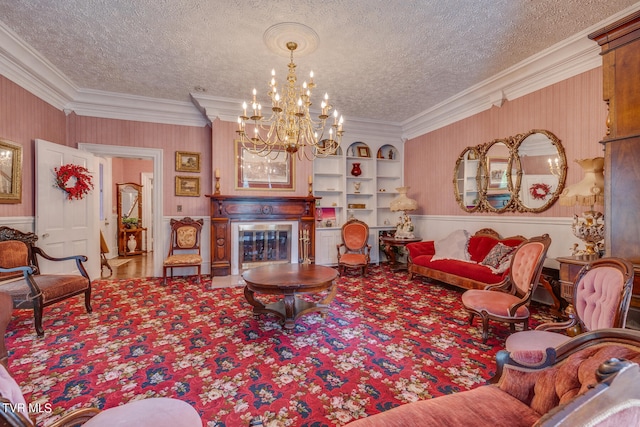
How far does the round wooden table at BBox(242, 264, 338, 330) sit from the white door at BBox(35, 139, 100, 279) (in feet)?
10.3

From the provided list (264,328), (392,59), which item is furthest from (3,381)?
(392,59)

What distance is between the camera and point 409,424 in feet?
3.65

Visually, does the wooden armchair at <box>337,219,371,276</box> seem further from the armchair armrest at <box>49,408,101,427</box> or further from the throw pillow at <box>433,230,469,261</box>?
the armchair armrest at <box>49,408,101,427</box>

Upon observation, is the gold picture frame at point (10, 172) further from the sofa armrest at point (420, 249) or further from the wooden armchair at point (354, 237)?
the sofa armrest at point (420, 249)

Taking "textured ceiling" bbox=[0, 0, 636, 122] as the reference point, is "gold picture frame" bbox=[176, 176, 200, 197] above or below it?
below

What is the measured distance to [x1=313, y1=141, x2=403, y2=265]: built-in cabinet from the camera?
632cm

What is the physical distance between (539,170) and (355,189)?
3.41 m

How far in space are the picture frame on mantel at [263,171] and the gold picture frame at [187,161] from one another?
0.79m

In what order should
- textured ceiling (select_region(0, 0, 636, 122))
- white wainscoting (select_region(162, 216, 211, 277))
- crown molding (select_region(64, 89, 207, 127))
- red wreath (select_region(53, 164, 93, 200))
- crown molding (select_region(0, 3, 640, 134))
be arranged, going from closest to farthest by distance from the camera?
1. textured ceiling (select_region(0, 0, 636, 122))
2. crown molding (select_region(0, 3, 640, 134))
3. red wreath (select_region(53, 164, 93, 200))
4. crown molding (select_region(64, 89, 207, 127))
5. white wainscoting (select_region(162, 216, 211, 277))

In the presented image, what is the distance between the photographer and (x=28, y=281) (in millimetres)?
Result: 2887

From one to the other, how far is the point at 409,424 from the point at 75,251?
216 inches

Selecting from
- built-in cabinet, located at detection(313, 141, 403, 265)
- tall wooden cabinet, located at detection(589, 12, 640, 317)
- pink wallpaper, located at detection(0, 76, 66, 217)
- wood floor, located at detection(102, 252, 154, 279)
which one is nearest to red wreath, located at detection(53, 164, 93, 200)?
pink wallpaper, located at detection(0, 76, 66, 217)

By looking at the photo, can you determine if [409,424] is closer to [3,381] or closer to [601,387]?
[601,387]

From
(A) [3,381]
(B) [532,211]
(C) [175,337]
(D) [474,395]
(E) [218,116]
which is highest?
(E) [218,116]
